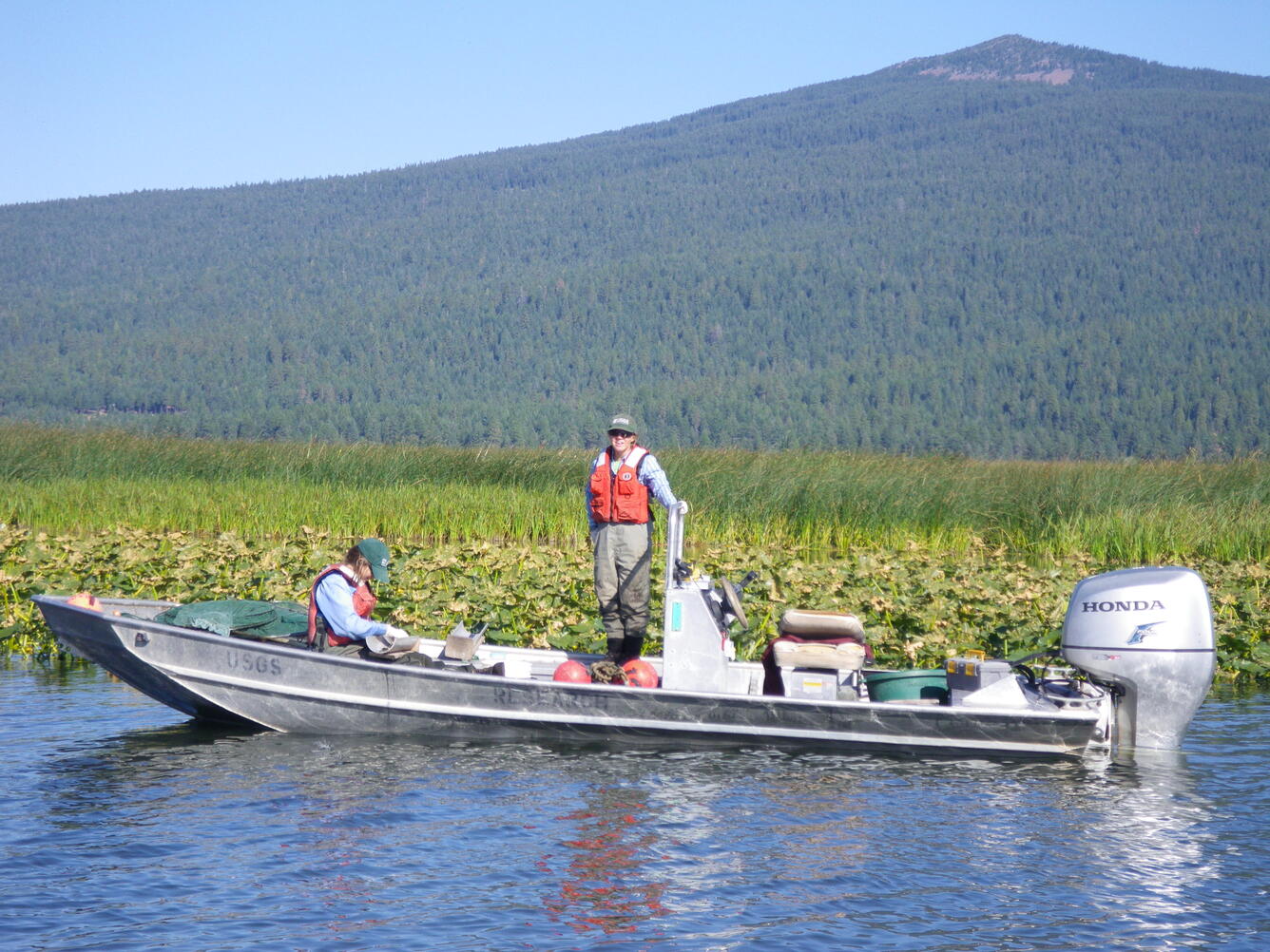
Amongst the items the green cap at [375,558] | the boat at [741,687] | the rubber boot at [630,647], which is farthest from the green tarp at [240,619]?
the rubber boot at [630,647]

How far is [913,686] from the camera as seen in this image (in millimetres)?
9758

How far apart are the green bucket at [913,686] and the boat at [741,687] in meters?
0.01

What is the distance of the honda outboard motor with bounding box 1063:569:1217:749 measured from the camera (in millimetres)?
9070

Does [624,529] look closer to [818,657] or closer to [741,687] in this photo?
[741,687]

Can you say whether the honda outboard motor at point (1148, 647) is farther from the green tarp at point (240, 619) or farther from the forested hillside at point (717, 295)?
the forested hillside at point (717, 295)

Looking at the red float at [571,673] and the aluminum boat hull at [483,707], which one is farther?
the red float at [571,673]

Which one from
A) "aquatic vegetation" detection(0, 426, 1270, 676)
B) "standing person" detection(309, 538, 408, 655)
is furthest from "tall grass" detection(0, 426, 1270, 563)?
"standing person" detection(309, 538, 408, 655)

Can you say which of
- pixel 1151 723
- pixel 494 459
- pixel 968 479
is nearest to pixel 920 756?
pixel 1151 723

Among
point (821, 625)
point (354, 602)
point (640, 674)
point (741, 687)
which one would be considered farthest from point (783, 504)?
point (354, 602)

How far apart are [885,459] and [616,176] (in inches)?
5726

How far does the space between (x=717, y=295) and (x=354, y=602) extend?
379 feet

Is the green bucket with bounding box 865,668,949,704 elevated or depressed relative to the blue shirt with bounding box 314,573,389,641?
depressed

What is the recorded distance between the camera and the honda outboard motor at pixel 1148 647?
9070 mm

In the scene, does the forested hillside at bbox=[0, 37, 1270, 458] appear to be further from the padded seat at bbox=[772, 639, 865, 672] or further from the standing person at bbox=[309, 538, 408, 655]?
the standing person at bbox=[309, 538, 408, 655]
